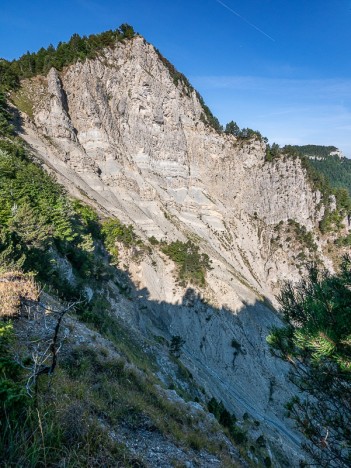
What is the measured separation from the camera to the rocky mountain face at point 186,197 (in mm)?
48881

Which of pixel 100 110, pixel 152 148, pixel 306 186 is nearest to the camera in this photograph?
pixel 100 110

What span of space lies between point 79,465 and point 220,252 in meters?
77.9

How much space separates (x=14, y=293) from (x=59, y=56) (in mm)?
92246

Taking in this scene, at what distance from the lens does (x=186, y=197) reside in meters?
85.7

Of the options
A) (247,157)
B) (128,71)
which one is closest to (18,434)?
(128,71)

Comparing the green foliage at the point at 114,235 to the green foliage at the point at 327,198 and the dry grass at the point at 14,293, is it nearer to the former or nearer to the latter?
the dry grass at the point at 14,293

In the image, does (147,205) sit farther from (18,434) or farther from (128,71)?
(18,434)

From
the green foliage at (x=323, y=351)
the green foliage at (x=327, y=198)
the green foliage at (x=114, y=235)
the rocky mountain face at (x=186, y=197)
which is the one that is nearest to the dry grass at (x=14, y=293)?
the green foliage at (x=323, y=351)

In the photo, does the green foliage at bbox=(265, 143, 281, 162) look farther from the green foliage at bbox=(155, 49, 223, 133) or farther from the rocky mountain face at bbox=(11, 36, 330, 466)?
the green foliage at bbox=(155, 49, 223, 133)

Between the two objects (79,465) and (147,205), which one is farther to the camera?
(147,205)

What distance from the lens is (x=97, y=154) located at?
72.2 m

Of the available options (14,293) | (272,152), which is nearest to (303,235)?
(272,152)

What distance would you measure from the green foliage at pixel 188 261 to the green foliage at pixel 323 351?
50.8m

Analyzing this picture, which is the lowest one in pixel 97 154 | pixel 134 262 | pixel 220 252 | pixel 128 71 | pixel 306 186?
pixel 134 262
